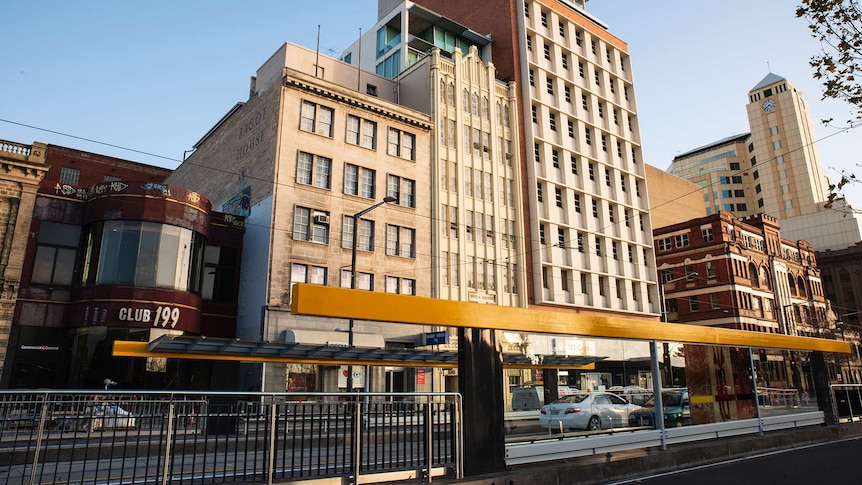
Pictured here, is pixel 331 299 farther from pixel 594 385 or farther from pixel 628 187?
pixel 628 187

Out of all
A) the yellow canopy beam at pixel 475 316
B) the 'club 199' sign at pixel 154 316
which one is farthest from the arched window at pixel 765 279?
the 'club 199' sign at pixel 154 316

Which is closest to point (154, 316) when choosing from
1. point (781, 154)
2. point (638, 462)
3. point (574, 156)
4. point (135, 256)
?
point (135, 256)

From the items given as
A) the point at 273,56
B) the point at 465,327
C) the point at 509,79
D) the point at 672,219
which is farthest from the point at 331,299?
the point at 672,219

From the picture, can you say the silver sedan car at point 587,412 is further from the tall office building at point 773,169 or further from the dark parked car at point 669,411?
the tall office building at point 773,169

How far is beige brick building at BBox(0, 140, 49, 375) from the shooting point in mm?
24625

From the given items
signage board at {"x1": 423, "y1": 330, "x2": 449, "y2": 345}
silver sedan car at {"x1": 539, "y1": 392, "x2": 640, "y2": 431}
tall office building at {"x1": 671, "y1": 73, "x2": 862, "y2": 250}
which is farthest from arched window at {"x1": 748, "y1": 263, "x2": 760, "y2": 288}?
silver sedan car at {"x1": 539, "y1": 392, "x2": 640, "y2": 431}

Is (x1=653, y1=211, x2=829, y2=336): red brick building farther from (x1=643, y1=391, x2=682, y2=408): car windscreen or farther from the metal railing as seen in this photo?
the metal railing

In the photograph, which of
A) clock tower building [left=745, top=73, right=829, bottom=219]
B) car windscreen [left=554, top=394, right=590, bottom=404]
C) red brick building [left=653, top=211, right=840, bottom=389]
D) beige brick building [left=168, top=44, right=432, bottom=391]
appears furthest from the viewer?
clock tower building [left=745, top=73, right=829, bottom=219]

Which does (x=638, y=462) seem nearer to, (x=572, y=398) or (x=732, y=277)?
(x=572, y=398)

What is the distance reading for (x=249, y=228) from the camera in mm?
32188

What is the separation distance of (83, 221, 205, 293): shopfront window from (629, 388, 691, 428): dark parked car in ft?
71.6

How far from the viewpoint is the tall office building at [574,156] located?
4353 centimetres

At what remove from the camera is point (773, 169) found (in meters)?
108

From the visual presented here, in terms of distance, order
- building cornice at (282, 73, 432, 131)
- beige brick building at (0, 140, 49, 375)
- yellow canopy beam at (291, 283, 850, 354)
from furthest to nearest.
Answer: building cornice at (282, 73, 432, 131) < beige brick building at (0, 140, 49, 375) < yellow canopy beam at (291, 283, 850, 354)
